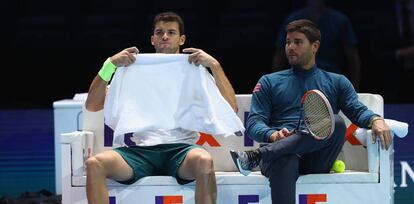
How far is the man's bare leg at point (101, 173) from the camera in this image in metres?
4.41

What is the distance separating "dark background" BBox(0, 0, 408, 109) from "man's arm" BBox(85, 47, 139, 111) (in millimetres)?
2442

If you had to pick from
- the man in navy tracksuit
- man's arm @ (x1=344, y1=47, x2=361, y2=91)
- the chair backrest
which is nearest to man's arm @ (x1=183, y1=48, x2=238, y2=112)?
the man in navy tracksuit

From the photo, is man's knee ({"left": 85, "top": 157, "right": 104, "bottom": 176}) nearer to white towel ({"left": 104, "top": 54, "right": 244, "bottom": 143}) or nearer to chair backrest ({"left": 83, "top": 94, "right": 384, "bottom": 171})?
white towel ({"left": 104, "top": 54, "right": 244, "bottom": 143})

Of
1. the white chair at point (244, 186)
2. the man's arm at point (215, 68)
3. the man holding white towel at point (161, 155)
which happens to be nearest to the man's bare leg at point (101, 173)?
the man holding white towel at point (161, 155)

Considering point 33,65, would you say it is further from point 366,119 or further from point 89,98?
point 366,119

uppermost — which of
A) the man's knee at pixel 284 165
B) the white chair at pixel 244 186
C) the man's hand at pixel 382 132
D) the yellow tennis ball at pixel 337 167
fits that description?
the man's hand at pixel 382 132

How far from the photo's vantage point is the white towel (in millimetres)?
4719

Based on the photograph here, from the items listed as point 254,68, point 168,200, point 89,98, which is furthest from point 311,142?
point 254,68

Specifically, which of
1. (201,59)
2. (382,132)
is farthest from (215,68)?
(382,132)

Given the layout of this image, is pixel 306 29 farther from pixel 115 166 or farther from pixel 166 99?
pixel 115 166

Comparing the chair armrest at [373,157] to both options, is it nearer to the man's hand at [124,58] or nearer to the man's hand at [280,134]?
the man's hand at [280,134]

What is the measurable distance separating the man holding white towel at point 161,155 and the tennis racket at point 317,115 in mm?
502

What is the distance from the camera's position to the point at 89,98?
479 centimetres

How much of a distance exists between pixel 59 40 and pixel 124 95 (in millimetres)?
2924
